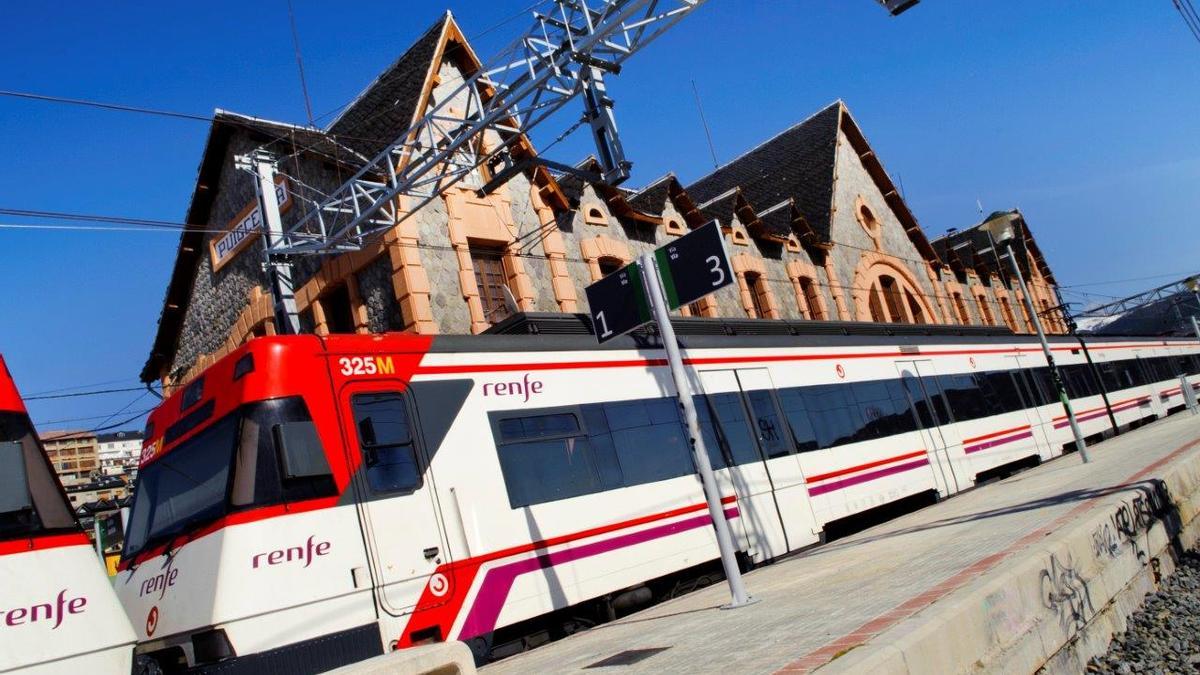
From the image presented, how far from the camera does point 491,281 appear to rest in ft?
62.4

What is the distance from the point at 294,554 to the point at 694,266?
4.54 meters

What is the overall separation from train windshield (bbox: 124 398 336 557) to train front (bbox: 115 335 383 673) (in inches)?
0.4

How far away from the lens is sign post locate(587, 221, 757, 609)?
8.65m

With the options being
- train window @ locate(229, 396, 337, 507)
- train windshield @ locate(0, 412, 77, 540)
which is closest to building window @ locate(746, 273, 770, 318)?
train window @ locate(229, 396, 337, 507)

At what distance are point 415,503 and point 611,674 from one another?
9.34ft

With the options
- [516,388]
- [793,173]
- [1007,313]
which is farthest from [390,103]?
[1007,313]

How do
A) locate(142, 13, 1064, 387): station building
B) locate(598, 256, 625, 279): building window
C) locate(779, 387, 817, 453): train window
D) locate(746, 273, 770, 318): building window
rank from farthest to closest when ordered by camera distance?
locate(746, 273, 770, 318): building window, locate(598, 256, 625, 279): building window, locate(142, 13, 1064, 387): station building, locate(779, 387, 817, 453): train window

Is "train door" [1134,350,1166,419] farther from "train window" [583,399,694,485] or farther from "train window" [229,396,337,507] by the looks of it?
"train window" [229,396,337,507]

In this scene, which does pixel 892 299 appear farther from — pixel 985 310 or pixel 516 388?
pixel 516 388

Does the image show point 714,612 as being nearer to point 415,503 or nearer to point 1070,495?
point 415,503

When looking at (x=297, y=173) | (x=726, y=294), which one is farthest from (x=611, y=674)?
(x=726, y=294)

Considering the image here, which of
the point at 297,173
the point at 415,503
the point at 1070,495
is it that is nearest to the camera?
the point at 415,503

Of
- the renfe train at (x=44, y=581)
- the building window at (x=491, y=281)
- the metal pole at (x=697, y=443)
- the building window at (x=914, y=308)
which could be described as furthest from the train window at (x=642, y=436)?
A: the building window at (x=914, y=308)

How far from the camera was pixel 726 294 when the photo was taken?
25156 mm
